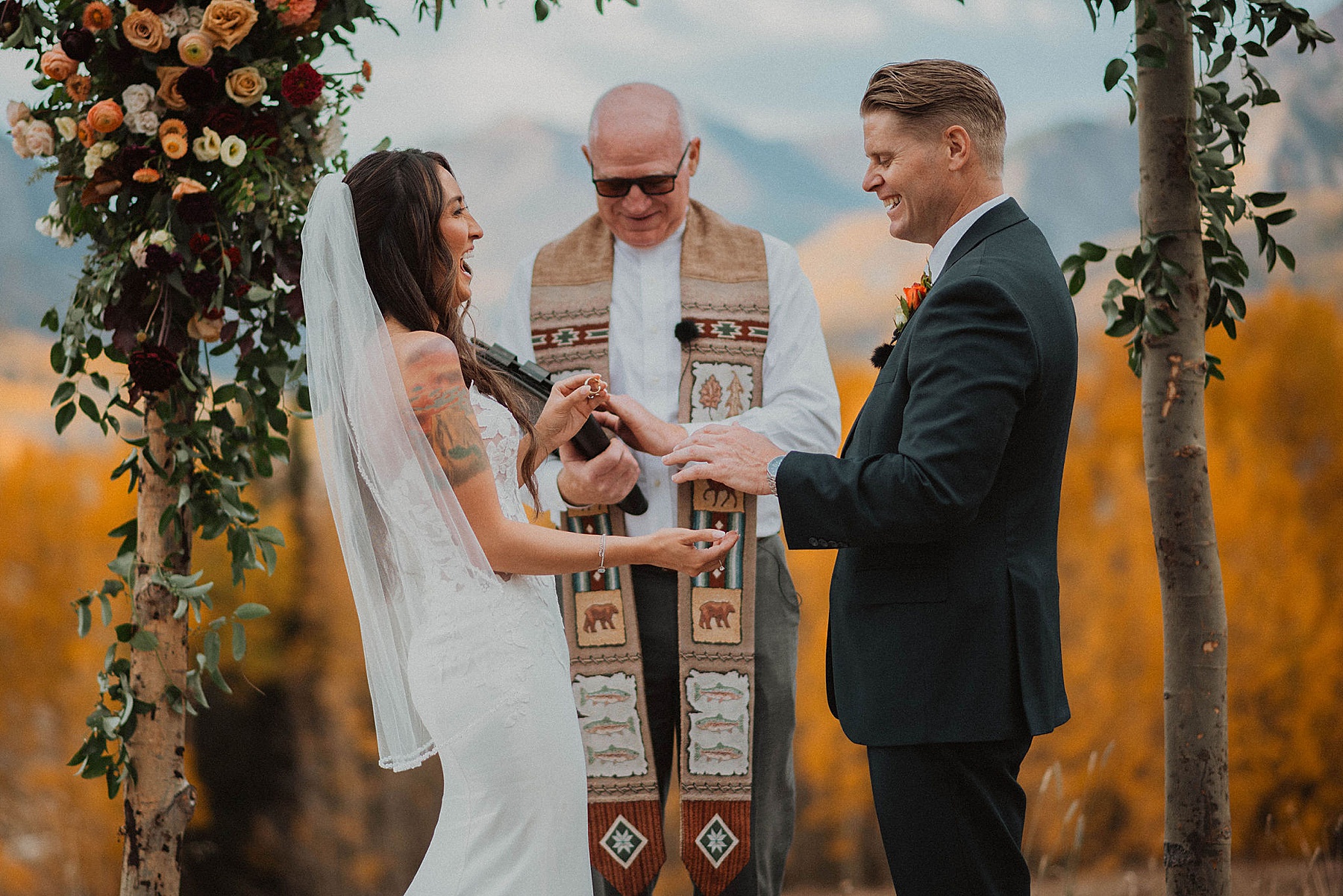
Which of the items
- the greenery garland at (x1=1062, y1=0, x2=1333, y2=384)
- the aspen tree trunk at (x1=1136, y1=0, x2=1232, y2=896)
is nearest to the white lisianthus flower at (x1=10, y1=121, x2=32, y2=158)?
the greenery garland at (x1=1062, y1=0, x2=1333, y2=384)

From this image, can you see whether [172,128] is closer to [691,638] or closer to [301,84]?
[301,84]

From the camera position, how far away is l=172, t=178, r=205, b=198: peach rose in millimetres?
2205

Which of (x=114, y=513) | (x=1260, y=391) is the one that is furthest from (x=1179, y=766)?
(x=114, y=513)

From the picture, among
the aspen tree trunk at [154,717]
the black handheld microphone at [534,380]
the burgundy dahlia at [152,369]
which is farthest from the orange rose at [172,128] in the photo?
the black handheld microphone at [534,380]

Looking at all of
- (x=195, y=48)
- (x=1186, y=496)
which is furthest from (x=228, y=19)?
(x=1186, y=496)

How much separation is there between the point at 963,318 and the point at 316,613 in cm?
419

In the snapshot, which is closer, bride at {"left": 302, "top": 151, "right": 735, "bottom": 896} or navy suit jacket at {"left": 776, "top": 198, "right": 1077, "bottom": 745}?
navy suit jacket at {"left": 776, "top": 198, "right": 1077, "bottom": 745}

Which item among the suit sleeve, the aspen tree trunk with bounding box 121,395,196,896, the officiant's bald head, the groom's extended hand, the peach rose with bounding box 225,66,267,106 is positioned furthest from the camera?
the officiant's bald head

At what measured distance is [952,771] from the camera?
1.68 metres

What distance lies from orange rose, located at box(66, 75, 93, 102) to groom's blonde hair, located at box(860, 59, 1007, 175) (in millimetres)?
1633

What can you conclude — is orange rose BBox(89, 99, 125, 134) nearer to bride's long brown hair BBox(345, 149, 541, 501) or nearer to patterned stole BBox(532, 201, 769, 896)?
bride's long brown hair BBox(345, 149, 541, 501)

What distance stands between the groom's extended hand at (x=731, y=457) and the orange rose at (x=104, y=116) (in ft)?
4.35

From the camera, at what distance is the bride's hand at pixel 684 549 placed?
1979 mm

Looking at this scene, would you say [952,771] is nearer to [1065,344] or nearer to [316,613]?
[1065,344]
